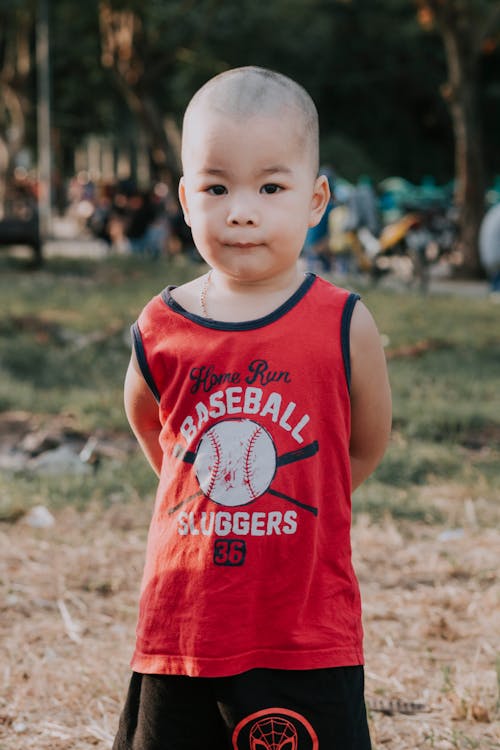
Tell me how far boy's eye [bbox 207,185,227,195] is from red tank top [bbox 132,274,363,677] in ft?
0.73

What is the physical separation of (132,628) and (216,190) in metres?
2.21

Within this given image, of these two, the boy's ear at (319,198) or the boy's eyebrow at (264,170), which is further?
the boy's ear at (319,198)

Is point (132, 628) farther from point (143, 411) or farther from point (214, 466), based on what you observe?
point (214, 466)

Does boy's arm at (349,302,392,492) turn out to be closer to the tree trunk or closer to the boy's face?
the boy's face

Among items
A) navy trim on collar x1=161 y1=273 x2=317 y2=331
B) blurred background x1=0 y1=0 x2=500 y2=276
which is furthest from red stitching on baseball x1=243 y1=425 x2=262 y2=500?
blurred background x1=0 y1=0 x2=500 y2=276

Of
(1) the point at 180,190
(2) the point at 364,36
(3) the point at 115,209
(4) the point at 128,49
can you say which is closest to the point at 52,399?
(1) the point at 180,190

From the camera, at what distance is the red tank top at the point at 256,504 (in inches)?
82.2

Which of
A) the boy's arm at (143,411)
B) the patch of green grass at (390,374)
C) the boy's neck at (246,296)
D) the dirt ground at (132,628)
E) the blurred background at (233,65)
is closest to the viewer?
the boy's neck at (246,296)

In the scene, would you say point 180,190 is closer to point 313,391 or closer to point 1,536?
point 313,391

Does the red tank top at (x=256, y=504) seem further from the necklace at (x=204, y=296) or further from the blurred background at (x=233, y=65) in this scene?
the blurred background at (x=233, y=65)

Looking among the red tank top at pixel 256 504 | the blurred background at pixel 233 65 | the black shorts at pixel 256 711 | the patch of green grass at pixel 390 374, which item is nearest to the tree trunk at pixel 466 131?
the blurred background at pixel 233 65

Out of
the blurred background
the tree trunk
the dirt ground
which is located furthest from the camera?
the blurred background

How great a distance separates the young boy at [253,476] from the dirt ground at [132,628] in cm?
107

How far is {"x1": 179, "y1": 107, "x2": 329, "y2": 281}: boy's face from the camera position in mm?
2121
